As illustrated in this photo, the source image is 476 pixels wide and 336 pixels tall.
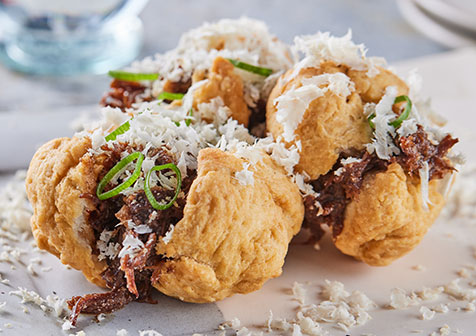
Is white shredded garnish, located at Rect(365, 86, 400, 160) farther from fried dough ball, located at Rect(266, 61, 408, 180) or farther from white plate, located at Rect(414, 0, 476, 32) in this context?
white plate, located at Rect(414, 0, 476, 32)

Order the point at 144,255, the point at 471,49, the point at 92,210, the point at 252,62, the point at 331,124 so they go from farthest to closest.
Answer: the point at 471,49 < the point at 252,62 < the point at 331,124 < the point at 92,210 < the point at 144,255

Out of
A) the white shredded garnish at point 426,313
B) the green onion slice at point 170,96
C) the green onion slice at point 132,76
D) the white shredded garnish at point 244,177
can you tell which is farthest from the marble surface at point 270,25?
the white shredded garnish at point 426,313

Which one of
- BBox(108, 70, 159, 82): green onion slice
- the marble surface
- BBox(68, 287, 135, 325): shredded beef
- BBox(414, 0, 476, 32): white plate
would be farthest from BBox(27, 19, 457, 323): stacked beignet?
BBox(414, 0, 476, 32): white plate

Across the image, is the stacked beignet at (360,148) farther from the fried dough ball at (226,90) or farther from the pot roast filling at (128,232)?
the pot roast filling at (128,232)

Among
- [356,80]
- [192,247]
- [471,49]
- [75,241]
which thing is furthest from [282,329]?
[471,49]

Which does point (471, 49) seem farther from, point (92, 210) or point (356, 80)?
point (92, 210)

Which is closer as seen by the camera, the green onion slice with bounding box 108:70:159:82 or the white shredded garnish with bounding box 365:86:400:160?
the white shredded garnish with bounding box 365:86:400:160
